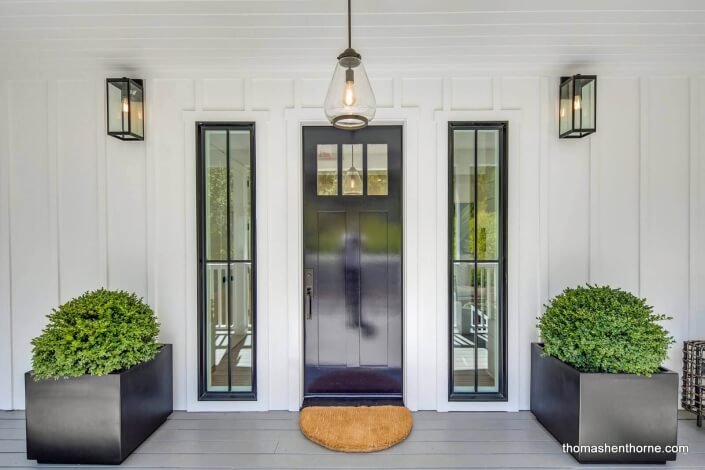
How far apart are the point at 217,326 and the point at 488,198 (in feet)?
7.75

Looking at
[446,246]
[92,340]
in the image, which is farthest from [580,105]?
[92,340]

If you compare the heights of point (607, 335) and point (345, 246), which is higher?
point (345, 246)

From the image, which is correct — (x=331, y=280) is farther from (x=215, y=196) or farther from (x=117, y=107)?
(x=117, y=107)

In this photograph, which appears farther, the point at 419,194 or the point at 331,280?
the point at 331,280

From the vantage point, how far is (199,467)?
2.12m

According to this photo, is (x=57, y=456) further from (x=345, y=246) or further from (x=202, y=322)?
(x=345, y=246)

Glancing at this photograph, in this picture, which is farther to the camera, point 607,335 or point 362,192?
point 362,192

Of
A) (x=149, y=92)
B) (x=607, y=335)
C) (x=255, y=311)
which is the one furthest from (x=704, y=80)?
(x=149, y=92)

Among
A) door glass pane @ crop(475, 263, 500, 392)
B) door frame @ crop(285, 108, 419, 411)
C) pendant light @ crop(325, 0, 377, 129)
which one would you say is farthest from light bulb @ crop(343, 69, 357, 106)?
door glass pane @ crop(475, 263, 500, 392)

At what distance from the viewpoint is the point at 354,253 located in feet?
9.55

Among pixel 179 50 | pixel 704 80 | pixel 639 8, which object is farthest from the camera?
pixel 704 80

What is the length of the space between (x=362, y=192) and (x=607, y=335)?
1868mm

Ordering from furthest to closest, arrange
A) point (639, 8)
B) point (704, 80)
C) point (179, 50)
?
point (704, 80) → point (179, 50) → point (639, 8)

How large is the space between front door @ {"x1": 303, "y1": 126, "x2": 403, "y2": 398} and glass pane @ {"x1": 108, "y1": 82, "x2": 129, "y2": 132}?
1.31 meters
